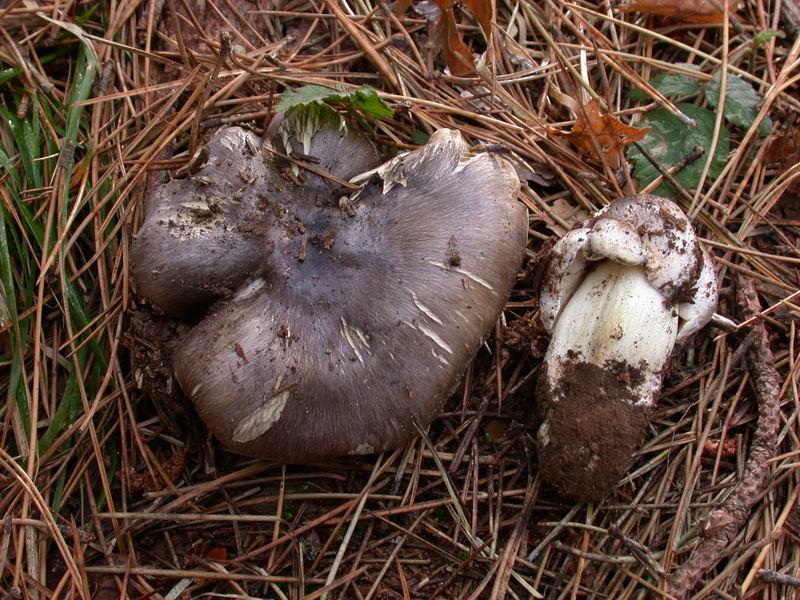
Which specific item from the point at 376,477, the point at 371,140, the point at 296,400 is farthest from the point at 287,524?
the point at 371,140

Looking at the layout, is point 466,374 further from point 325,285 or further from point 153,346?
point 153,346

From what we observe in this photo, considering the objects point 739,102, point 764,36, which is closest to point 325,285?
point 739,102

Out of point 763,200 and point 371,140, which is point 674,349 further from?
point 371,140

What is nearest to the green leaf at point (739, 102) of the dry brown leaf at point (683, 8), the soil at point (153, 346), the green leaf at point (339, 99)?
the dry brown leaf at point (683, 8)

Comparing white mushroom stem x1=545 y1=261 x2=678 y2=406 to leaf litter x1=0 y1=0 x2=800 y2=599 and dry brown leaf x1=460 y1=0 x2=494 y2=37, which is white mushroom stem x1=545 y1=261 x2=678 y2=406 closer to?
leaf litter x1=0 y1=0 x2=800 y2=599

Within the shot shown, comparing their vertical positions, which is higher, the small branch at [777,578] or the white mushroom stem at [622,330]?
the white mushroom stem at [622,330]

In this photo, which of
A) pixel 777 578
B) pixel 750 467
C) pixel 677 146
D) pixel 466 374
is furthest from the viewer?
pixel 677 146

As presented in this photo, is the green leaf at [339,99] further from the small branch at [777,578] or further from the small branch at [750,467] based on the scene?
the small branch at [777,578]
